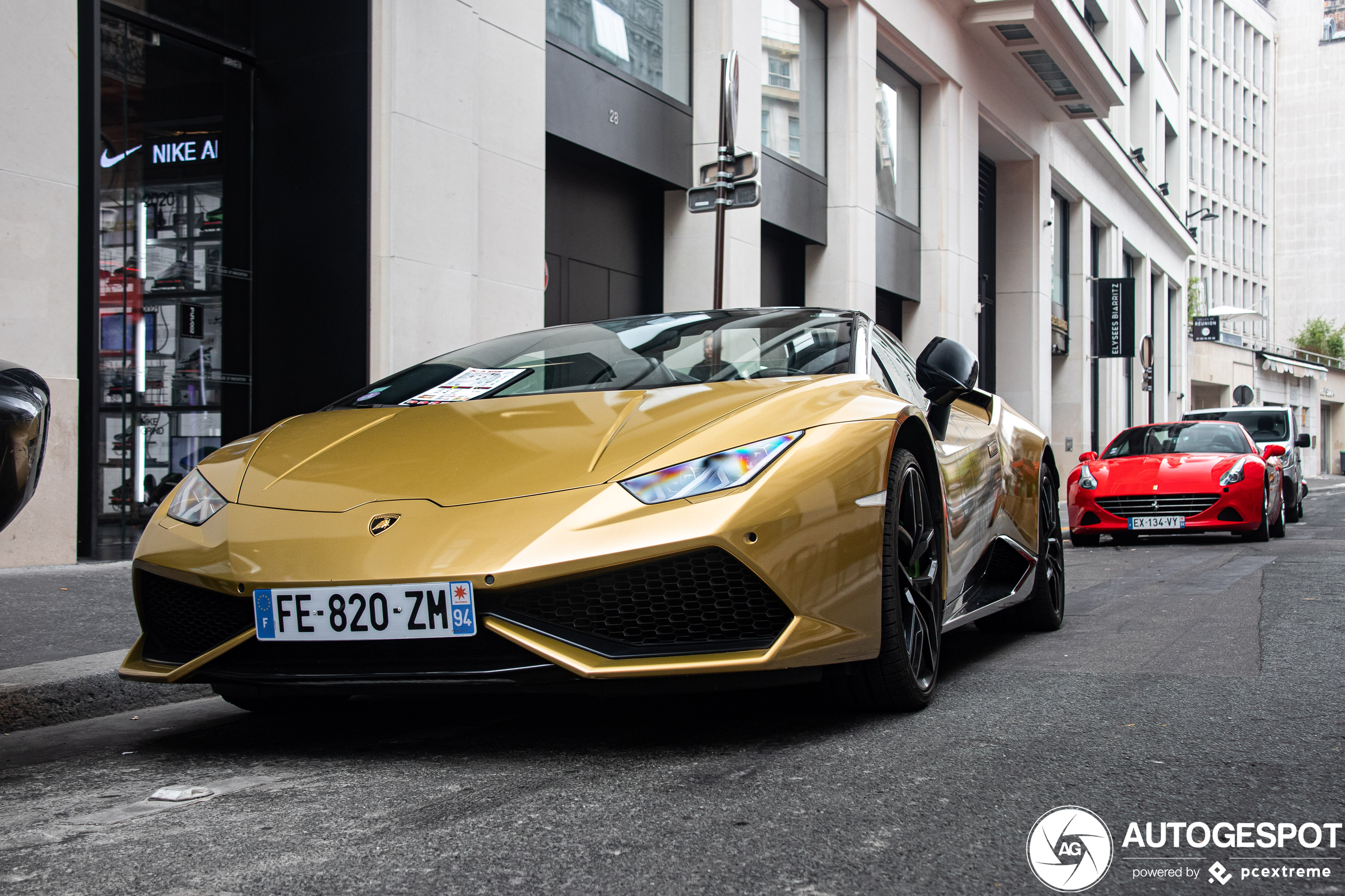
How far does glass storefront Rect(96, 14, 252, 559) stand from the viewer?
8000 mm

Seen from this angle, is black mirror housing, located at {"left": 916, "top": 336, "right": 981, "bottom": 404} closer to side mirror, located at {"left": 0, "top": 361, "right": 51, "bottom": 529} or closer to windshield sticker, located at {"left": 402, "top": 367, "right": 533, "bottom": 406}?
windshield sticker, located at {"left": 402, "top": 367, "right": 533, "bottom": 406}

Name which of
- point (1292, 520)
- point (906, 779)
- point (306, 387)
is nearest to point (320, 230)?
point (306, 387)

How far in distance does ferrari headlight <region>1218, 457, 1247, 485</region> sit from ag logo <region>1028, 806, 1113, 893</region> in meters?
10.6

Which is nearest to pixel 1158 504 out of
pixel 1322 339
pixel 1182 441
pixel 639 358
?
pixel 1182 441

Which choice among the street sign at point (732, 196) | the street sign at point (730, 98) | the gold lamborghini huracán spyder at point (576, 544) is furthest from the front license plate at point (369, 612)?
the street sign at point (732, 196)

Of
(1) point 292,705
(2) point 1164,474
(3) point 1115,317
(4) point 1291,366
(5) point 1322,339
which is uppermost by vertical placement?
(5) point 1322,339

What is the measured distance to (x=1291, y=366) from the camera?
210 feet

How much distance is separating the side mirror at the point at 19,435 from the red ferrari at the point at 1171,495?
10708 millimetres

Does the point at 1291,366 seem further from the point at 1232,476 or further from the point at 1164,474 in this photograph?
the point at 1164,474

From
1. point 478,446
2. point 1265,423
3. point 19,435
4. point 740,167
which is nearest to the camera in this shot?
point 19,435

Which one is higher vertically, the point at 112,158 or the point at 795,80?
the point at 795,80

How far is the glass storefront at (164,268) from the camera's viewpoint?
800 centimetres

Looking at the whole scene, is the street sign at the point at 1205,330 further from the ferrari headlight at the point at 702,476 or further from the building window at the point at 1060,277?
the ferrari headlight at the point at 702,476

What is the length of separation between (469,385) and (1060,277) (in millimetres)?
28599
